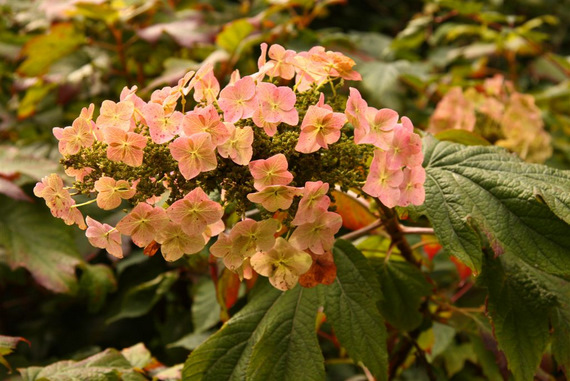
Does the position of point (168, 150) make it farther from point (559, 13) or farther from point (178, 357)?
point (559, 13)

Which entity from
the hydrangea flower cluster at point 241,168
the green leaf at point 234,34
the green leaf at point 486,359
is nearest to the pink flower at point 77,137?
the hydrangea flower cluster at point 241,168

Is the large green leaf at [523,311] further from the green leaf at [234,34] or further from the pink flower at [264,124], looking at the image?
the green leaf at [234,34]

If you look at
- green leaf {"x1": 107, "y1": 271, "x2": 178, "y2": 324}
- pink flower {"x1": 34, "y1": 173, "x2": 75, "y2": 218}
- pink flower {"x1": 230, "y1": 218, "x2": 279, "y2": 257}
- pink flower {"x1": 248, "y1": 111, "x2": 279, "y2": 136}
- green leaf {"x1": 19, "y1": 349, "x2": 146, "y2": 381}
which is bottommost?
green leaf {"x1": 107, "y1": 271, "x2": 178, "y2": 324}

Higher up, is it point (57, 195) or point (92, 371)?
point (57, 195)

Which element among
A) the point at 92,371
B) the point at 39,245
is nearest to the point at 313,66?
the point at 92,371

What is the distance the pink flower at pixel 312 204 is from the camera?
0.67 m

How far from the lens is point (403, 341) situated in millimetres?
1229

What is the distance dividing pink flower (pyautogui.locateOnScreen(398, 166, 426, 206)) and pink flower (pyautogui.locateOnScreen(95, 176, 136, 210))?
340mm

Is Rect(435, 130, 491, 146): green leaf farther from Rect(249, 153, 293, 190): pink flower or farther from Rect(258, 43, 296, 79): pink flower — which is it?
Rect(249, 153, 293, 190): pink flower

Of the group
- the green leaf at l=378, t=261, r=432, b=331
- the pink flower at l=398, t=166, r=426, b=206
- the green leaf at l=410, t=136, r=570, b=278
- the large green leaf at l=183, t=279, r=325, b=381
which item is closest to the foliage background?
the green leaf at l=378, t=261, r=432, b=331

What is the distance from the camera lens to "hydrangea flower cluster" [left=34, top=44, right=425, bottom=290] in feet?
2.23

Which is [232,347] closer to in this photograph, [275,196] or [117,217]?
[275,196]

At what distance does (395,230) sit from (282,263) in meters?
0.33

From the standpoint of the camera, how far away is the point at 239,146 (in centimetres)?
68
